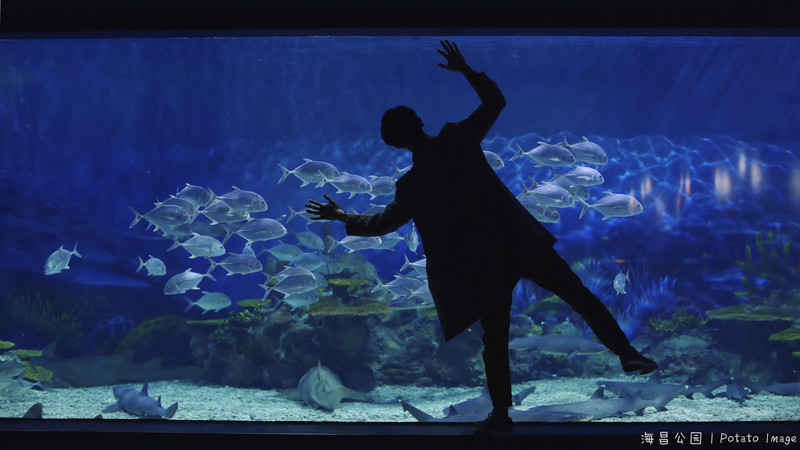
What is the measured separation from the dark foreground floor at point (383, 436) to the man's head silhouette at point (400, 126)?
1541mm

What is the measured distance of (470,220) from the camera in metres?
2.32

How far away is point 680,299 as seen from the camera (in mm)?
9320

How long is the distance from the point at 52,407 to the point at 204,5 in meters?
5.30

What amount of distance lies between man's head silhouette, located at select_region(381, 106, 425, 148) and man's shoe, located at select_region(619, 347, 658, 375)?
146 cm

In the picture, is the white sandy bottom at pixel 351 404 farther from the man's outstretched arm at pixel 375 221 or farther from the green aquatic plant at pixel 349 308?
the man's outstretched arm at pixel 375 221

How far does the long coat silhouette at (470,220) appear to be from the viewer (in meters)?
2.31

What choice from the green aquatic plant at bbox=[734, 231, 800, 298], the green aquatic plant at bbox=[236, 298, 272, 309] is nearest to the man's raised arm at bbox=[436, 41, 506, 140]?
the green aquatic plant at bbox=[236, 298, 272, 309]

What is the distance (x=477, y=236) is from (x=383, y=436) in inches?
46.6

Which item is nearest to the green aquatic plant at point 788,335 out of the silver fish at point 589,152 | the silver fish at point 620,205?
the silver fish at point 620,205

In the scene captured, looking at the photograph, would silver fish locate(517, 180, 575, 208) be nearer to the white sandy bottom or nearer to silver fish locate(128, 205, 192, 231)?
the white sandy bottom

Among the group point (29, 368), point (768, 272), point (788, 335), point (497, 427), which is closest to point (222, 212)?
point (29, 368)

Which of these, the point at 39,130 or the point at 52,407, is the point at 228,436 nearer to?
the point at 52,407

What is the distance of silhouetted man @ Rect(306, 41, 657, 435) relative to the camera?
7.58 ft

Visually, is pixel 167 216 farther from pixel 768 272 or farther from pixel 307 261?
pixel 768 272
